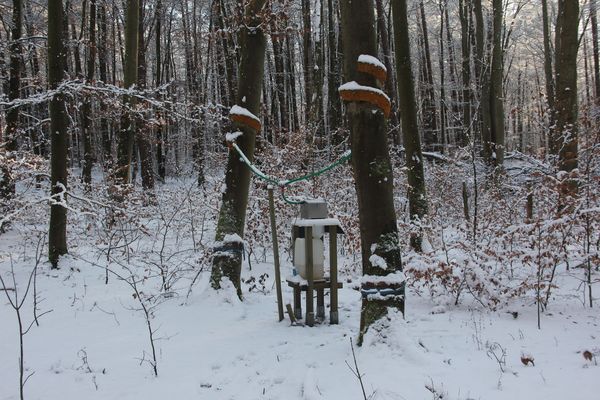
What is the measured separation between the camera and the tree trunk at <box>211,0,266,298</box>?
5.55 m

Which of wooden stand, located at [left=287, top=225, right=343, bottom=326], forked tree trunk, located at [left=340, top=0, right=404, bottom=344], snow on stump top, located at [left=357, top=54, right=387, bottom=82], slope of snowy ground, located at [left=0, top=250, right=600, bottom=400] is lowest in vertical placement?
slope of snowy ground, located at [left=0, top=250, right=600, bottom=400]

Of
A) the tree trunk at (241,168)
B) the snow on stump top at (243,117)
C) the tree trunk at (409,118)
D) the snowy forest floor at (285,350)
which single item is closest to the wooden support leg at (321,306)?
the snowy forest floor at (285,350)

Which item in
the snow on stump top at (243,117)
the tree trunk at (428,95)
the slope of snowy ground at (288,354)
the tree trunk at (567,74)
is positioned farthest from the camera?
the tree trunk at (428,95)

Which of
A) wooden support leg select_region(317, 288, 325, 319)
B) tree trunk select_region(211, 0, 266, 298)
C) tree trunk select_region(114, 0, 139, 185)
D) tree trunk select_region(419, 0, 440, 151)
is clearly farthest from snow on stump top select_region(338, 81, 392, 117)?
tree trunk select_region(419, 0, 440, 151)

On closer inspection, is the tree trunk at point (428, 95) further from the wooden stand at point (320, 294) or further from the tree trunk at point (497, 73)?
the wooden stand at point (320, 294)

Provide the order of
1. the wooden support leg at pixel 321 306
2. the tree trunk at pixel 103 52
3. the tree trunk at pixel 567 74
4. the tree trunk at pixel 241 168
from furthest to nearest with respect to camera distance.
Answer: the tree trunk at pixel 103 52 → the tree trunk at pixel 567 74 → the tree trunk at pixel 241 168 → the wooden support leg at pixel 321 306

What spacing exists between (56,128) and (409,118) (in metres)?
5.87

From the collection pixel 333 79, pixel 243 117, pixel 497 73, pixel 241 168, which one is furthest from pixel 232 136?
pixel 333 79

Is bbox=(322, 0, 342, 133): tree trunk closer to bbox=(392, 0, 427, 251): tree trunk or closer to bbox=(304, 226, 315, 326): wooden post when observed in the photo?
bbox=(392, 0, 427, 251): tree trunk

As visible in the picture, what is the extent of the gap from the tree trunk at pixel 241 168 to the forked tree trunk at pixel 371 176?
2.21m

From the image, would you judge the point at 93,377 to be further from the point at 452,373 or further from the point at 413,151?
the point at 413,151

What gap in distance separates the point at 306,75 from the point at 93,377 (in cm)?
1645

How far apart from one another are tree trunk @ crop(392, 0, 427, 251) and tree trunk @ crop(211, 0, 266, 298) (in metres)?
2.94

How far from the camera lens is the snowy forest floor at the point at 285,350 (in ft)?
10.3
